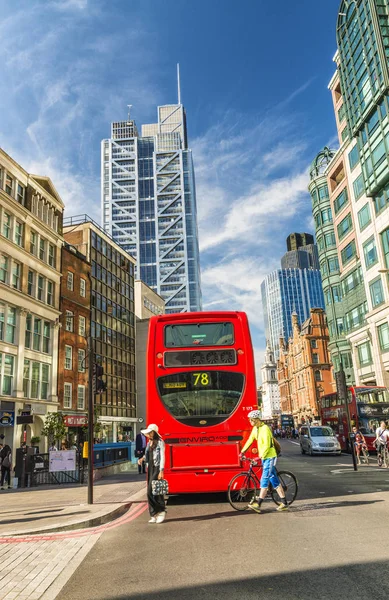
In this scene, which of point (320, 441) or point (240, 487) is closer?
point (240, 487)

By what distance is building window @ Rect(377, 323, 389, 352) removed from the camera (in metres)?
35.6

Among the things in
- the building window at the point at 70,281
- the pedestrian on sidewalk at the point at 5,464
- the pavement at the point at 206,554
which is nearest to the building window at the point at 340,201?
the building window at the point at 70,281

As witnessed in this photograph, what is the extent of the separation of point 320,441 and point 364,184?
68.4ft

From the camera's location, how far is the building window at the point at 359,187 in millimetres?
39969

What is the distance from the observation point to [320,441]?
29750 millimetres

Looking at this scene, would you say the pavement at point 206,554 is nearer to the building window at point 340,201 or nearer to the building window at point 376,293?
the building window at point 376,293

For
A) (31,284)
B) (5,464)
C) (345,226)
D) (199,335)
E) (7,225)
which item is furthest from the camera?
(345,226)

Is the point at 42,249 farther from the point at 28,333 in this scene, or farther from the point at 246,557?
the point at 246,557

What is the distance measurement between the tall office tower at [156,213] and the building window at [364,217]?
136 metres

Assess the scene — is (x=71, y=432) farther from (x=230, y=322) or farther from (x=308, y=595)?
(x=308, y=595)

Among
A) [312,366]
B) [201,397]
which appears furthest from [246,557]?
[312,366]

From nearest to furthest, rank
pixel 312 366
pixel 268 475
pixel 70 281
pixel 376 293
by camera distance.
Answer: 1. pixel 268 475
2. pixel 376 293
3. pixel 70 281
4. pixel 312 366

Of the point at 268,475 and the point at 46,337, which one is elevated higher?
the point at 46,337

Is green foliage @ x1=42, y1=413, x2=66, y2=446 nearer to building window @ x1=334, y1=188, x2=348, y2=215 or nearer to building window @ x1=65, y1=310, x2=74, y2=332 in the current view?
building window @ x1=65, y1=310, x2=74, y2=332
